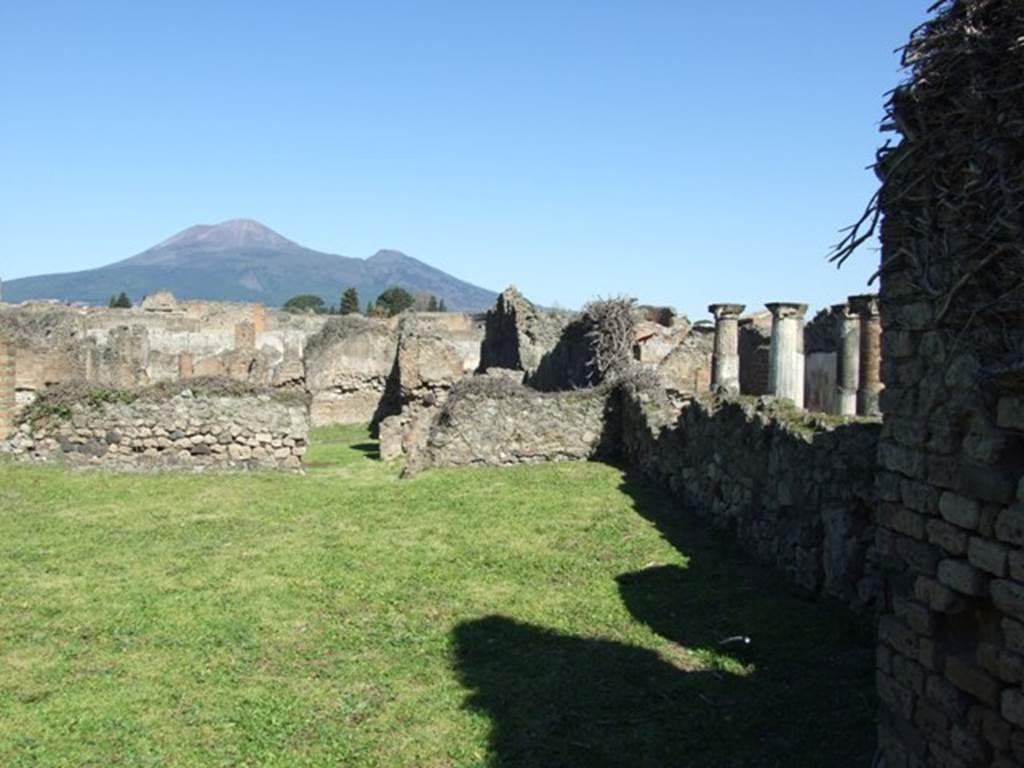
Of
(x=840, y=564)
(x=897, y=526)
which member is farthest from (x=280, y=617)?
(x=897, y=526)

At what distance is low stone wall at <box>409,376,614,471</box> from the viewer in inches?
580

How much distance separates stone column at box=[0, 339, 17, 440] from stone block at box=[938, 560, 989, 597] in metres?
14.0

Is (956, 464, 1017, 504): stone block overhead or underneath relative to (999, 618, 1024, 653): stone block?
overhead

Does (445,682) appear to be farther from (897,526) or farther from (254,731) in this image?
(897,526)

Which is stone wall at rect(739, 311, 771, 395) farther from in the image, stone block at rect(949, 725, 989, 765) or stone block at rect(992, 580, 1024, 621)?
stone block at rect(992, 580, 1024, 621)

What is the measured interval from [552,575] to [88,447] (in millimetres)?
8930

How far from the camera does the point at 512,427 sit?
15.0m

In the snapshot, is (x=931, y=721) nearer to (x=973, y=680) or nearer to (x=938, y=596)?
(x=973, y=680)

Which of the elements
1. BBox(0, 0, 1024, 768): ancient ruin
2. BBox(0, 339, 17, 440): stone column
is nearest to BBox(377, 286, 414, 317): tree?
BBox(0, 0, 1024, 768): ancient ruin

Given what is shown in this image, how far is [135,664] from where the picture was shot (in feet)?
20.0

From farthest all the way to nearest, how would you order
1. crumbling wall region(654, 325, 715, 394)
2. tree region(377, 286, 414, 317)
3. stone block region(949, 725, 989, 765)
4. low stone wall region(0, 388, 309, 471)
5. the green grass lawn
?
1. tree region(377, 286, 414, 317)
2. crumbling wall region(654, 325, 715, 394)
3. low stone wall region(0, 388, 309, 471)
4. the green grass lawn
5. stone block region(949, 725, 989, 765)

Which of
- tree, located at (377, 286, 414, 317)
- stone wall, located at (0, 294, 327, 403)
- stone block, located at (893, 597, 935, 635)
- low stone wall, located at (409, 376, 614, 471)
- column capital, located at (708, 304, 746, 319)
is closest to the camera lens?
stone block, located at (893, 597, 935, 635)

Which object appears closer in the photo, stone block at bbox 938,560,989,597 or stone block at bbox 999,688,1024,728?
stone block at bbox 999,688,1024,728

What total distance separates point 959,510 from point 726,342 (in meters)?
14.4
